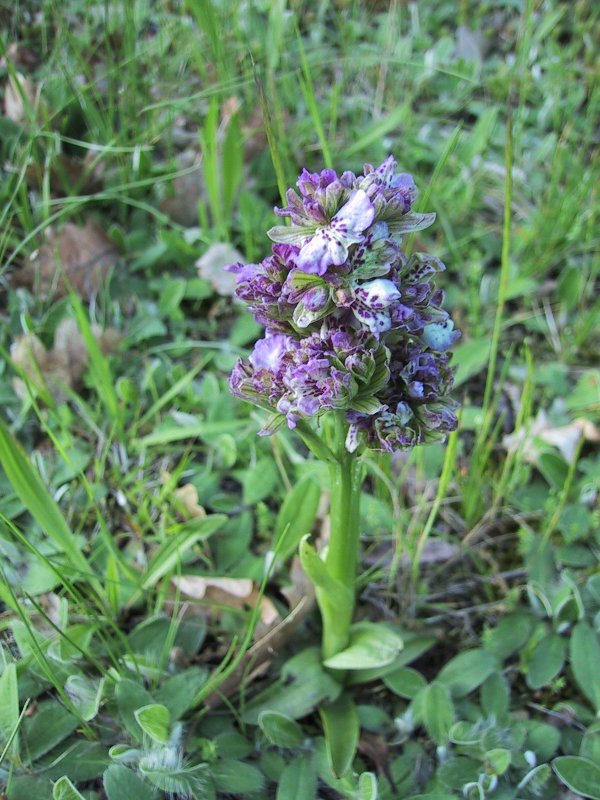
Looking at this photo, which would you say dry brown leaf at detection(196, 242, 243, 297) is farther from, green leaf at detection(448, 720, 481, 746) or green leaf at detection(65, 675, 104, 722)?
green leaf at detection(448, 720, 481, 746)

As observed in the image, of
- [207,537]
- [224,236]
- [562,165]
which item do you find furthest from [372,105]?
[207,537]


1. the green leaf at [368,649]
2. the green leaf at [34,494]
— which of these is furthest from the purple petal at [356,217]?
the green leaf at [368,649]

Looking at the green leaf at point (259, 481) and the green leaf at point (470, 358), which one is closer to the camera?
the green leaf at point (259, 481)

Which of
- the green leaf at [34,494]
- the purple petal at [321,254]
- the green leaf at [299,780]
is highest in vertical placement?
the purple petal at [321,254]

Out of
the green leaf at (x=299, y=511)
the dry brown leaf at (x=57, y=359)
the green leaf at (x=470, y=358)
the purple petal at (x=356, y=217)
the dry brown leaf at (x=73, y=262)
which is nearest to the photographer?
the purple petal at (x=356, y=217)

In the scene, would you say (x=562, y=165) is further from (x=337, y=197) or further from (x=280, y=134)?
(x=337, y=197)

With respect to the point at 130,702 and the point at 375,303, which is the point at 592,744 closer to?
the point at 130,702

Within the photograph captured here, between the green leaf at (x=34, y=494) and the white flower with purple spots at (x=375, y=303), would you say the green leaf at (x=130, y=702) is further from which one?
the white flower with purple spots at (x=375, y=303)
